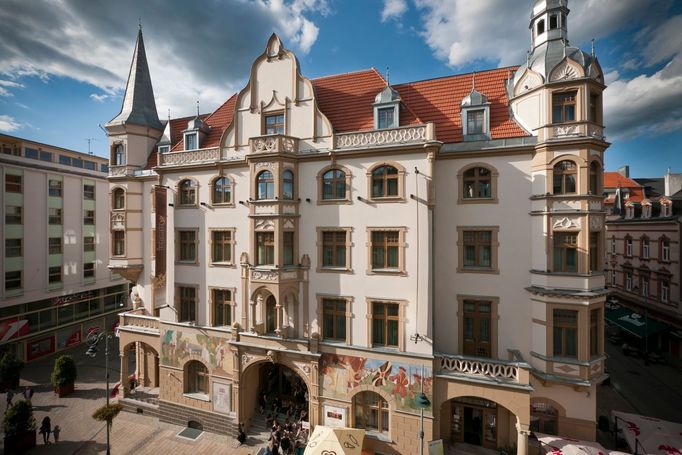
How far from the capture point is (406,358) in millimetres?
14227

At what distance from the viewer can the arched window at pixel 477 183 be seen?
47.8 ft

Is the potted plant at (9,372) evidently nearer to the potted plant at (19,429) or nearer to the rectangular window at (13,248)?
the potted plant at (19,429)

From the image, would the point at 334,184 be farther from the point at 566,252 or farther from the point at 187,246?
the point at 566,252

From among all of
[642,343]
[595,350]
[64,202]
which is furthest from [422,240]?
[64,202]

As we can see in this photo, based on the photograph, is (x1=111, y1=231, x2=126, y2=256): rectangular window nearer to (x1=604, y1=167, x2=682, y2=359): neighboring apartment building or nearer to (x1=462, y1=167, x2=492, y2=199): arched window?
(x1=462, y1=167, x2=492, y2=199): arched window

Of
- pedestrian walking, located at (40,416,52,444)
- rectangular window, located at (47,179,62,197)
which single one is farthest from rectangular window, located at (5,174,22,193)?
pedestrian walking, located at (40,416,52,444)

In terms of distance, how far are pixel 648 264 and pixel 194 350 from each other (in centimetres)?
3772

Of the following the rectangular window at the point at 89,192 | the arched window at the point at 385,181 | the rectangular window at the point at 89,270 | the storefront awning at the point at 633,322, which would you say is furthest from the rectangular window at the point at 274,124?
the storefront awning at the point at 633,322

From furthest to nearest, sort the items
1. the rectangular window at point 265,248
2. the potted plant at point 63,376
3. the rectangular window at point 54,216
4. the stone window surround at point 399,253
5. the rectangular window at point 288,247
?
the rectangular window at point 54,216 → the potted plant at point 63,376 → the rectangular window at point 265,248 → the rectangular window at point 288,247 → the stone window surround at point 399,253

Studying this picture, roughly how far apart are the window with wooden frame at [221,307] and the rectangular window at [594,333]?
17261mm

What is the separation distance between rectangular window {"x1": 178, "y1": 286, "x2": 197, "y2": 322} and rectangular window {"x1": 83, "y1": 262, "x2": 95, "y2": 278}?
1979 centimetres

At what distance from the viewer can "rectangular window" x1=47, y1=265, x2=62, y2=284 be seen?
91.1ft

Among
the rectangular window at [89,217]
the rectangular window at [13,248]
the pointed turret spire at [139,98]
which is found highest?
the pointed turret spire at [139,98]

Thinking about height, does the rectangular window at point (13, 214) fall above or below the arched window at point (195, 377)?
above
